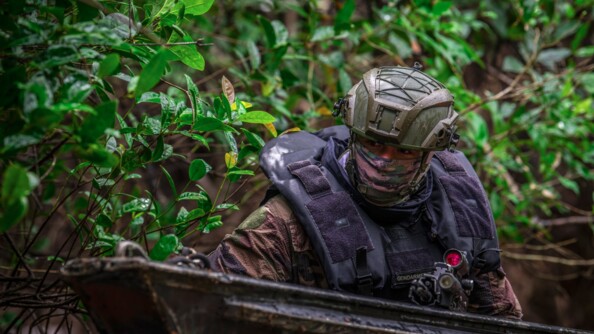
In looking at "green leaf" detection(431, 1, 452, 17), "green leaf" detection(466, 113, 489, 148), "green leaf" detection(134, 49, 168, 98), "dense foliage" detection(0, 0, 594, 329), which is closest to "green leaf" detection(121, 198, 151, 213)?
"dense foliage" detection(0, 0, 594, 329)

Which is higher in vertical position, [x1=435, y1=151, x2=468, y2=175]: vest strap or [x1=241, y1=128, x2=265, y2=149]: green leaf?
[x1=241, y1=128, x2=265, y2=149]: green leaf

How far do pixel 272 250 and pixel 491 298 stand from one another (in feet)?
3.20

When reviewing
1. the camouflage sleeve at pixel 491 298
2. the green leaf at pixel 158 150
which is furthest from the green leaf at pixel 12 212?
the camouflage sleeve at pixel 491 298

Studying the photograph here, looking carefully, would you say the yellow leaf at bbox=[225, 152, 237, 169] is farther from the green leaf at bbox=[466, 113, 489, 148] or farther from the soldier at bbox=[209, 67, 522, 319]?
the green leaf at bbox=[466, 113, 489, 148]

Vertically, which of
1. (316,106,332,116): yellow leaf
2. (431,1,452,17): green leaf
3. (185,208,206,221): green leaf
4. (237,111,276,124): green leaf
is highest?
(431,1,452,17): green leaf

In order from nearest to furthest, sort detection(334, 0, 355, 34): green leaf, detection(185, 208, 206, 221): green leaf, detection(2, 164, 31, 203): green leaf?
detection(2, 164, 31, 203): green leaf → detection(185, 208, 206, 221): green leaf → detection(334, 0, 355, 34): green leaf

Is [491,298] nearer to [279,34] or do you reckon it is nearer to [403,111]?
[403,111]

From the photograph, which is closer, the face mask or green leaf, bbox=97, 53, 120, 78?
green leaf, bbox=97, 53, 120, 78

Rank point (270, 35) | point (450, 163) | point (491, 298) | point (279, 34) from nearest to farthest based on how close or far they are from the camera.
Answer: point (491, 298)
point (450, 163)
point (270, 35)
point (279, 34)

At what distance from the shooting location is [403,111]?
265cm

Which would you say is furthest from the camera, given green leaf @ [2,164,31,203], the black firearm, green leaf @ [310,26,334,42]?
green leaf @ [310,26,334,42]

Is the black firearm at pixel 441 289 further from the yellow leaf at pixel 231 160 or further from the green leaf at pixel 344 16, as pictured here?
the green leaf at pixel 344 16

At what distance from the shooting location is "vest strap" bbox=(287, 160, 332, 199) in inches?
108

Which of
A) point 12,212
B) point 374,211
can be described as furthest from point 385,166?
point 12,212
